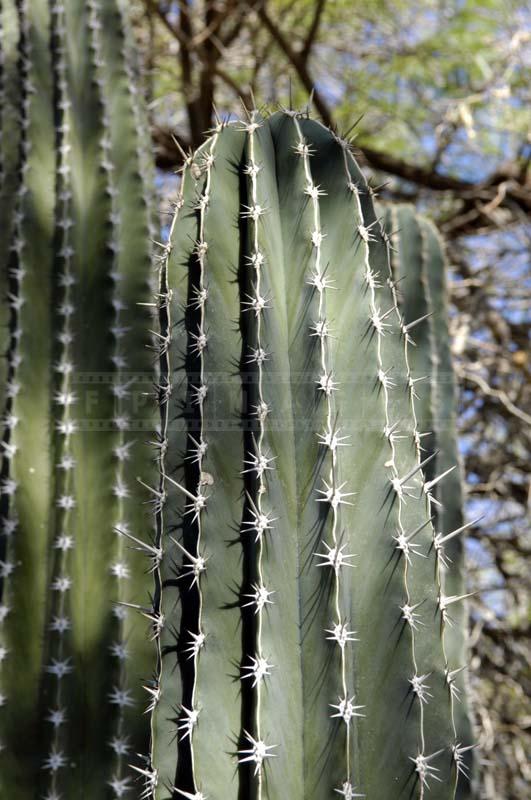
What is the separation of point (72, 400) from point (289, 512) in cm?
89

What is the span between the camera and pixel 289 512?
1.35 meters

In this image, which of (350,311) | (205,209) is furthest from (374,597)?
(205,209)

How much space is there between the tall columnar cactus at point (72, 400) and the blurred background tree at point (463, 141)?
0.80 meters

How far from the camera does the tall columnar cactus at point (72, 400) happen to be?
187 cm

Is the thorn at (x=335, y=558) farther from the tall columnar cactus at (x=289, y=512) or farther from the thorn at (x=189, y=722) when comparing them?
the thorn at (x=189, y=722)

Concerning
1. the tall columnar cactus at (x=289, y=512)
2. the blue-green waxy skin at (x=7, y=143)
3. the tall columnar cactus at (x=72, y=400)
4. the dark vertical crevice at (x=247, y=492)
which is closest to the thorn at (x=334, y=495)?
the tall columnar cactus at (x=289, y=512)

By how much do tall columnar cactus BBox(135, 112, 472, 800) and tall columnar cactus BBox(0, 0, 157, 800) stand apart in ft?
1.69

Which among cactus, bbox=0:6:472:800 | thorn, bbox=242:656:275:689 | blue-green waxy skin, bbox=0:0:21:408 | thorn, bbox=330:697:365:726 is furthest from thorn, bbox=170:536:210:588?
blue-green waxy skin, bbox=0:0:21:408

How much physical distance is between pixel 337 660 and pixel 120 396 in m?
1.02

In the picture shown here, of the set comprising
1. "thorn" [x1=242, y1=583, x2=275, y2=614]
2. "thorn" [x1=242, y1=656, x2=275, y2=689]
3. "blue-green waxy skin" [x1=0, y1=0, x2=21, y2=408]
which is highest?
"blue-green waxy skin" [x1=0, y1=0, x2=21, y2=408]

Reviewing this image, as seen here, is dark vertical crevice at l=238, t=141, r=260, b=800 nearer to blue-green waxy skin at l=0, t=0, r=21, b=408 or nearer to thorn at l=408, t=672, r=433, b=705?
thorn at l=408, t=672, r=433, b=705

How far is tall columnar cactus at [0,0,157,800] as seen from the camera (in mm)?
1870

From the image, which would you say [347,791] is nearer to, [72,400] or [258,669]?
[258,669]

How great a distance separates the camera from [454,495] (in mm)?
2355
